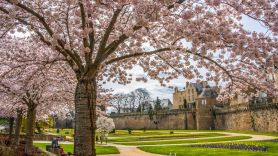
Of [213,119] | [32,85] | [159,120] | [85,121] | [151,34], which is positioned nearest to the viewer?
[85,121]

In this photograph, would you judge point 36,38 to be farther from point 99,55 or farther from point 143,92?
point 143,92

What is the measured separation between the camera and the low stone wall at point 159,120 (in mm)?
80062

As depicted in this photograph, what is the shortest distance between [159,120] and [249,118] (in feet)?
112

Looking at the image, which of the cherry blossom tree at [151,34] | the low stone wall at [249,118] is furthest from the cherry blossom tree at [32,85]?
the low stone wall at [249,118]

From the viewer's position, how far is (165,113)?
282 ft

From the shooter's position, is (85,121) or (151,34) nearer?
(85,121)

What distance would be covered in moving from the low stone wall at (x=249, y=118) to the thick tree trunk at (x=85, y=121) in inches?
1814

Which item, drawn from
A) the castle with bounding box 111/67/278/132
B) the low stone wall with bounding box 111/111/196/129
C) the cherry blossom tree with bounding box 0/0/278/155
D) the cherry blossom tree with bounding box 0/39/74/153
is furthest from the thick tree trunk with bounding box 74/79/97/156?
the low stone wall with bounding box 111/111/196/129

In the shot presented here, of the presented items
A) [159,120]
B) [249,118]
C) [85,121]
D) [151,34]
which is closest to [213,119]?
[159,120]

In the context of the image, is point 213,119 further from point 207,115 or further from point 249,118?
point 249,118

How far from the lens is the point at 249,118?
189 feet

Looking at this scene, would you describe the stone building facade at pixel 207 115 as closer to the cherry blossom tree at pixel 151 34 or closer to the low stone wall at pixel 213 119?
the low stone wall at pixel 213 119

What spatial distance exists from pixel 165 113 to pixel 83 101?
3101 inches

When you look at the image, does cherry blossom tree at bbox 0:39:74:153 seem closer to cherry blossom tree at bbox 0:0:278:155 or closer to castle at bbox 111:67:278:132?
cherry blossom tree at bbox 0:0:278:155
